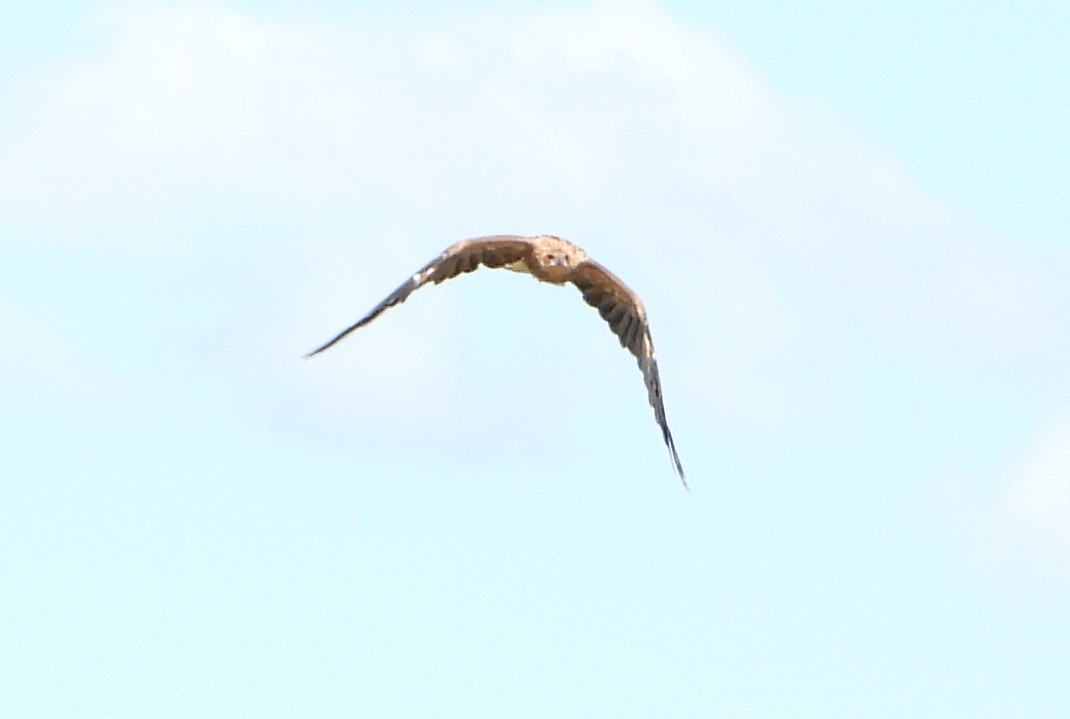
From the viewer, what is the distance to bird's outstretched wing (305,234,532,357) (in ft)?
97.5

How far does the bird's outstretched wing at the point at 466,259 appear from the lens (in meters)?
29.7

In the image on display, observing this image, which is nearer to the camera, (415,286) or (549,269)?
(415,286)

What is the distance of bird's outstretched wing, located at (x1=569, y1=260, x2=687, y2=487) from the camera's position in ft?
111

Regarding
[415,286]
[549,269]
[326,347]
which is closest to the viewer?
[326,347]

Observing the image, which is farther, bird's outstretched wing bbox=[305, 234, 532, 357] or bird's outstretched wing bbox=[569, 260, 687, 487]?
bird's outstretched wing bbox=[569, 260, 687, 487]

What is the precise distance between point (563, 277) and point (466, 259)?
77.2 inches

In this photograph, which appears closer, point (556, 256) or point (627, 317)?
point (556, 256)

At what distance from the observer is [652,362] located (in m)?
34.2

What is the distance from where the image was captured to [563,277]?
33094mm

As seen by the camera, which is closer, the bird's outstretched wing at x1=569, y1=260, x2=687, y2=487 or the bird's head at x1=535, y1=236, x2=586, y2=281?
the bird's head at x1=535, y1=236, x2=586, y2=281

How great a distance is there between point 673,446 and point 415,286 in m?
4.56

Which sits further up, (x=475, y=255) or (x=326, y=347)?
(x=475, y=255)

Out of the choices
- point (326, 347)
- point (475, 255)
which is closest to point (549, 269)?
point (475, 255)

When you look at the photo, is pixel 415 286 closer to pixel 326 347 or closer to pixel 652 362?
pixel 326 347
